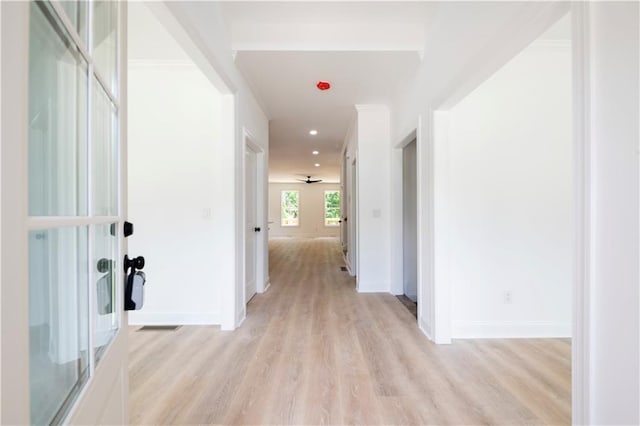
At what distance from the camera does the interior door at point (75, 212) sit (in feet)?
1.86

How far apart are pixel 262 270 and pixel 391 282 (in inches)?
69.6

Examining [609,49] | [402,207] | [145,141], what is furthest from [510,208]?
[145,141]

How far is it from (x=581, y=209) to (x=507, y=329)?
199 cm

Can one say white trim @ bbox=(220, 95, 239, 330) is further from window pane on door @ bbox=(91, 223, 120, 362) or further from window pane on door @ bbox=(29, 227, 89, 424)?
window pane on door @ bbox=(29, 227, 89, 424)

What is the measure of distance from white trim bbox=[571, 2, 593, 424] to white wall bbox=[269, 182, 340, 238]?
11808mm

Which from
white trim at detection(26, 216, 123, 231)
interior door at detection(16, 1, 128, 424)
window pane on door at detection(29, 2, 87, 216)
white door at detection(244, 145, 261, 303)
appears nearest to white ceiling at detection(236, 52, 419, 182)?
white door at detection(244, 145, 261, 303)

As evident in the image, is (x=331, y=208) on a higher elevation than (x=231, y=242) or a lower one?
higher

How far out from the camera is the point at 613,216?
39.2 inches

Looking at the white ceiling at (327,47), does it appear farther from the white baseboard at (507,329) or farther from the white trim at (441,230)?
the white baseboard at (507,329)

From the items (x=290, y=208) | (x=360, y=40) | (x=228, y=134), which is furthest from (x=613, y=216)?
(x=290, y=208)

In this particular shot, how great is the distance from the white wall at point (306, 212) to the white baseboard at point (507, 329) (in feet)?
33.8

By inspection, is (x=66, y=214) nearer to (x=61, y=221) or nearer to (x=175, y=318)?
(x=61, y=221)

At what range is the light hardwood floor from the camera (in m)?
1.64

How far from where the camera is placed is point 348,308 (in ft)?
11.3
